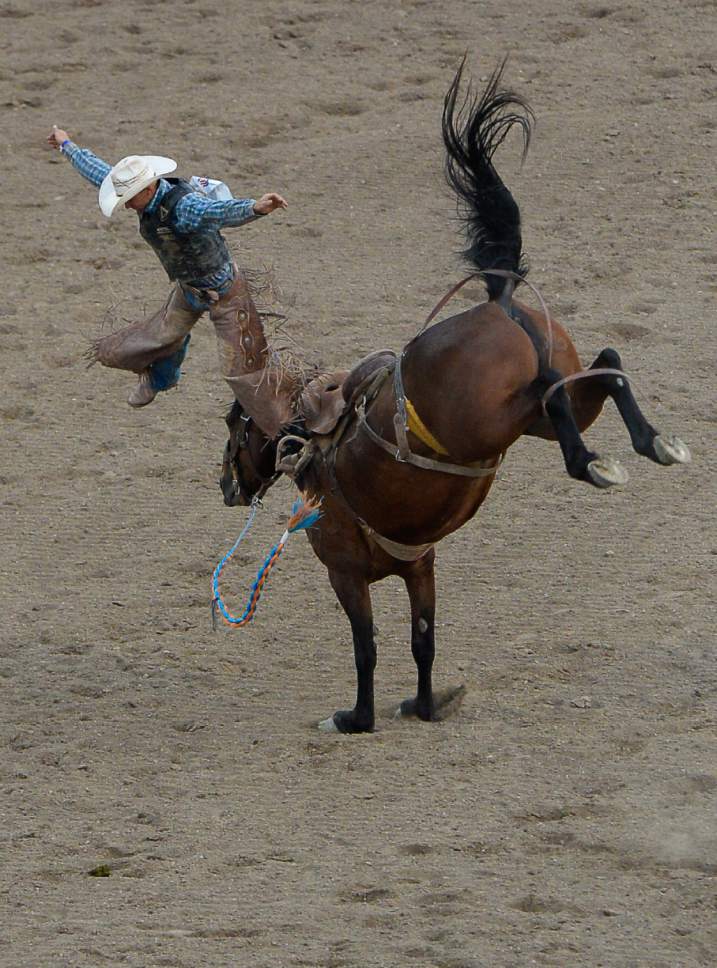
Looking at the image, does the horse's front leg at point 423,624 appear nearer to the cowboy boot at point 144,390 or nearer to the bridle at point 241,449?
A: the bridle at point 241,449

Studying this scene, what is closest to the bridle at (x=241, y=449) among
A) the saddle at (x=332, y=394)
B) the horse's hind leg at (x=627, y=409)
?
the saddle at (x=332, y=394)

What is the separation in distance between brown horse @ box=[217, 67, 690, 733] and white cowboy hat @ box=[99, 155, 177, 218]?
98 cm

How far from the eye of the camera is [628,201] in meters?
9.76

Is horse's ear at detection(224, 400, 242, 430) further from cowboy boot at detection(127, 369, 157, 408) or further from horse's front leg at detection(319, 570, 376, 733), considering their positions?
horse's front leg at detection(319, 570, 376, 733)

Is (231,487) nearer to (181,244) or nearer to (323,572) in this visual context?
(323,572)

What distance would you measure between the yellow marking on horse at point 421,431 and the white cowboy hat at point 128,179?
1.15 m

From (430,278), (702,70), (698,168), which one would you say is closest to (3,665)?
(430,278)

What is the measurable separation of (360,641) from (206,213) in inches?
63.6

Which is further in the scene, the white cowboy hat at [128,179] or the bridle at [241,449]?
the bridle at [241,449]

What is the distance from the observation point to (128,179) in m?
5.54

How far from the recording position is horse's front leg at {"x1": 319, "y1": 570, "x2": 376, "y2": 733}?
19.7 ft

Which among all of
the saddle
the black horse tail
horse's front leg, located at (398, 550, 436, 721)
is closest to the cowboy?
the saddle

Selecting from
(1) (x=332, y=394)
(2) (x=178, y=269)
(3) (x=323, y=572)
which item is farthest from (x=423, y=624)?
(2) (x=178, y=269)

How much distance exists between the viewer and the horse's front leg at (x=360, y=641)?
602cm
